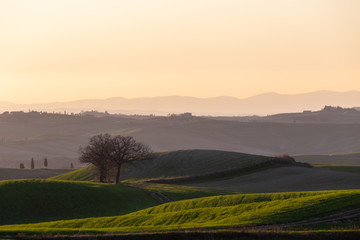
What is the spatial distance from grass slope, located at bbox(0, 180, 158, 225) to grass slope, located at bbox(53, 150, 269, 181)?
98.6ft

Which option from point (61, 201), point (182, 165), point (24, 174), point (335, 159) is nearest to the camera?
point (61, 201)

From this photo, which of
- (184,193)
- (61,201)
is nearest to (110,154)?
(184,193)

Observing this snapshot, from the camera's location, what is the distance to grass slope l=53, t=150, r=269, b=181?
10388 cm

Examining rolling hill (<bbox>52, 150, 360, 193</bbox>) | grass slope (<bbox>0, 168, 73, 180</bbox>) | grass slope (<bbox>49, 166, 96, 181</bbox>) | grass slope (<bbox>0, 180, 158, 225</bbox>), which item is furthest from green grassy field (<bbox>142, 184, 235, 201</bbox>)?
grass slope (<bbox>0, 168, 73, 180</bbox>)

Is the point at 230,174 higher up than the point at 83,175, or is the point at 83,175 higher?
the point at 83,175

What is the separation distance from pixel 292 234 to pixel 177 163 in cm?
7836

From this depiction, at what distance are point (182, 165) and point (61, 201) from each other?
4310 cm

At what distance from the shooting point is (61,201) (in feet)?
224

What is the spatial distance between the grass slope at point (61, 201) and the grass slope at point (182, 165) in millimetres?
30047

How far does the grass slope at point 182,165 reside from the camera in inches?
4090

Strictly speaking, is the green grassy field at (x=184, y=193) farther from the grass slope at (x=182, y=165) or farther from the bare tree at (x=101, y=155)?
the grass slope at (x=182, y=165)

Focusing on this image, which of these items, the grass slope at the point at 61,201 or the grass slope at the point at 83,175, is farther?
the grass slope at the point at 83,175

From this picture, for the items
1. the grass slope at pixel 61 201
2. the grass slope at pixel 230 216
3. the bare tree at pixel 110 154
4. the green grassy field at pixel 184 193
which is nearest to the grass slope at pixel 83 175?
the bare tree at pixel 110 154

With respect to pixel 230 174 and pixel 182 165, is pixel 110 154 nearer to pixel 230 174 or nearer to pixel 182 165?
pixel 182 165
